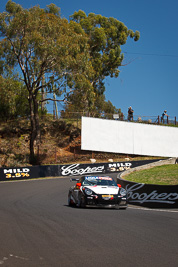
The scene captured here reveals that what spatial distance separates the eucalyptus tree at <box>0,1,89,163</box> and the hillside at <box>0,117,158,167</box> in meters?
9.45

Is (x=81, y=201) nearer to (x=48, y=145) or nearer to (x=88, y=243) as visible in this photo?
(x=88, y=243)

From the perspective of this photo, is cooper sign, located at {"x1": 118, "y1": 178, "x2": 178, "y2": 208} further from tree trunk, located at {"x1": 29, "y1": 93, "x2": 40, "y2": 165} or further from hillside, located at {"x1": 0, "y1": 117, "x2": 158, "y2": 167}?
tree trunk, located at {"x1": 29, "y1": 93, "x2": 40, "y2": 165}

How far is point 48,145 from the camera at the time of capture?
49438mm

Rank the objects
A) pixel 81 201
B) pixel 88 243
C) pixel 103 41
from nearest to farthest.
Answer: pixel 88 243, pixel 81 201, pixel 103 41

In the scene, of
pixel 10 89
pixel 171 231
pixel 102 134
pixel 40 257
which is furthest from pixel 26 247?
pixel 102 134

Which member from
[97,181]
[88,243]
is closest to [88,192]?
[97,181]

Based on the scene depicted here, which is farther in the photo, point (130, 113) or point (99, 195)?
point (130, 113)

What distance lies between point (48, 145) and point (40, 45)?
52.7ft

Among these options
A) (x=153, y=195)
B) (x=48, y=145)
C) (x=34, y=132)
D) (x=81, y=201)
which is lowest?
(x=153, y=195)

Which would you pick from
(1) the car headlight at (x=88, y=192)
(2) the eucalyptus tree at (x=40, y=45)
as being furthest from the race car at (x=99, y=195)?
(2) the eucalyptus tree at (x=40, y=45)

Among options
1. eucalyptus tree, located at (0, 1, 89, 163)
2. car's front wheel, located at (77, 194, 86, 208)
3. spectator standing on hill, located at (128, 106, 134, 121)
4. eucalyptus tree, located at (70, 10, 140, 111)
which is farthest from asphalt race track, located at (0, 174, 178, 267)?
eucalyptus tree, located at (70, 10, 140, 111)

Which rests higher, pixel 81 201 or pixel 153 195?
pixel 81 201

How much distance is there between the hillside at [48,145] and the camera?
148 feet

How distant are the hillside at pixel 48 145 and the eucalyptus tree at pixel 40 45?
9448 mm
